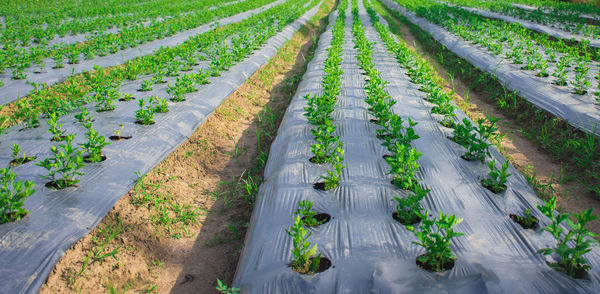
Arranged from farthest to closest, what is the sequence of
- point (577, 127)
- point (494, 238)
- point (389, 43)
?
1. point (389, 43)
2. point (577, 127)
3. point (494, 238)

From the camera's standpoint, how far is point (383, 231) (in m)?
2.24

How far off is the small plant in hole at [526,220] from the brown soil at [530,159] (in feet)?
0.25

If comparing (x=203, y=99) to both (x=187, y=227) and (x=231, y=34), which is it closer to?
(x=187, y=227)

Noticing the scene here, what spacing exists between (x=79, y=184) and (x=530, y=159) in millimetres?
5031

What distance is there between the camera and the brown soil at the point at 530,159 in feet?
10.6

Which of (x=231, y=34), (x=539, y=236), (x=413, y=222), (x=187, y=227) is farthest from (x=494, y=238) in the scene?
(x=231, y=34)

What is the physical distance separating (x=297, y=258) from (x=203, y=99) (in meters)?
3.70

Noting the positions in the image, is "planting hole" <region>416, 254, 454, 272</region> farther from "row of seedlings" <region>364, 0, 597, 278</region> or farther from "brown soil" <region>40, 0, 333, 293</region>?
"brown soil" <region>40, 0, 333, 293</region>

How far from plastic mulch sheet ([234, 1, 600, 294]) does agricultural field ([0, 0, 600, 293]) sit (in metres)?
0.01


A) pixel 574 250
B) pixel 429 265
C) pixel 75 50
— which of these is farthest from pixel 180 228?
pixel 75 50

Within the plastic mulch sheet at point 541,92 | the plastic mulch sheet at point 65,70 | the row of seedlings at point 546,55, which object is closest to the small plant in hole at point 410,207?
the plastic mulch sheet at point 541,92

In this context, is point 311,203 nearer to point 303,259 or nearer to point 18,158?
point 303,259

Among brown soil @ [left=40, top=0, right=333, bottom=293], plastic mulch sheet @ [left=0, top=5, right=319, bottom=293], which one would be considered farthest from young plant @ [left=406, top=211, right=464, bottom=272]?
plastic mulch sheet @ [left=0, top=5, right=319, bottom=293]

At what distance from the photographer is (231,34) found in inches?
384
